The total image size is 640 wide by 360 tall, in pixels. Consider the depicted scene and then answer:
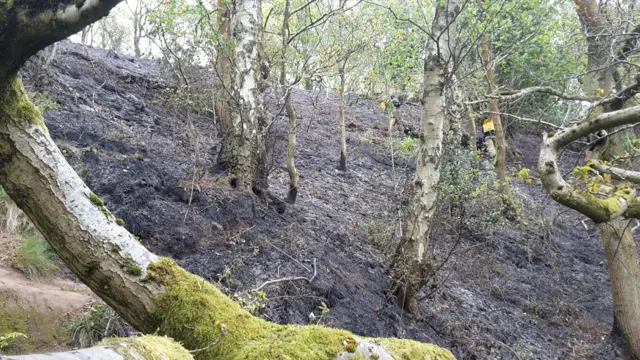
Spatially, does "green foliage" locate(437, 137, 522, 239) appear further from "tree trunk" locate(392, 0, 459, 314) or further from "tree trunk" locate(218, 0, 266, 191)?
"tree trunk" locate(218, 0, 266, 191)

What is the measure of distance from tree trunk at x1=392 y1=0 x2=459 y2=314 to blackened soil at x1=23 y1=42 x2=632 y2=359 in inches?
20.2

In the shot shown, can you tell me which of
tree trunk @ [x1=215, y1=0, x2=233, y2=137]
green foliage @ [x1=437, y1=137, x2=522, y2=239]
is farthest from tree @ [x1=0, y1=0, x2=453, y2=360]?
green foliage @ [x1=437, y1=137, x2=522, y2=239]

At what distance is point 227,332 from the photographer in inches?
101

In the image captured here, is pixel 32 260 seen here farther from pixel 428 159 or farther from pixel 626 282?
pixel 626 282

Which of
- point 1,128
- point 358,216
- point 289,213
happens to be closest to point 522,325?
point 358,216

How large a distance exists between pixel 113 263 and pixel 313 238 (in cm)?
495

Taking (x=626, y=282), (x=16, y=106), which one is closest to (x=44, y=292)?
(x=16, y=106)

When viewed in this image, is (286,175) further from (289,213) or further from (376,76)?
(376,76)

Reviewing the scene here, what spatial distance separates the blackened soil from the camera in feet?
20.0

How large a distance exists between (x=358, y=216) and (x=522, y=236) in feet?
15.1

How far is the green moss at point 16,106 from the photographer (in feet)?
8.61

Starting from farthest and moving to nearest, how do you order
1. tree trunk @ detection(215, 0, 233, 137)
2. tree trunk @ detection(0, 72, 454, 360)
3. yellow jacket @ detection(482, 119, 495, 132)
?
yellow jacket @ detection(482, 119, 495, 132), tree trunk @ detection(215, 0, 233, 137), tree trunk @ detection(0, 72, 454, 360)

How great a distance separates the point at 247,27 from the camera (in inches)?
284

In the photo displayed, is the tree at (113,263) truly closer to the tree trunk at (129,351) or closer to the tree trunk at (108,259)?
the tree trunk at (108,259)
